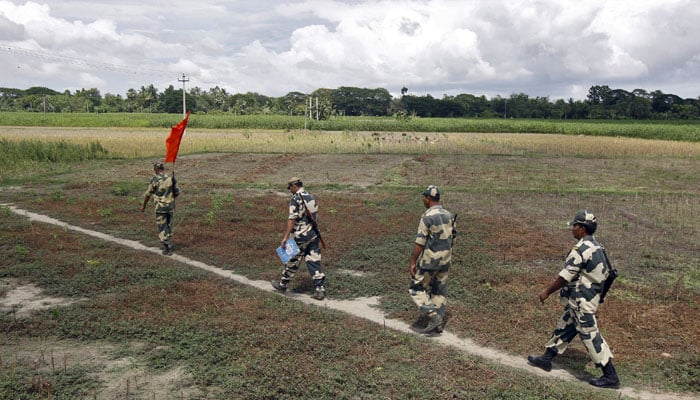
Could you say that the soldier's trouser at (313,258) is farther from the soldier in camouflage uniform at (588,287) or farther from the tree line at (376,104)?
the tree line at (376,104)

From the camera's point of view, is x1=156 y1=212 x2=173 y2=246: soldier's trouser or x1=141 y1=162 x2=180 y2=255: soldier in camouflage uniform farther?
x1=156 y1=212 x2=173 y2=246: soldier's trouser

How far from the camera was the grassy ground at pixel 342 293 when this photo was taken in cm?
642

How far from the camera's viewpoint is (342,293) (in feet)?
33.1

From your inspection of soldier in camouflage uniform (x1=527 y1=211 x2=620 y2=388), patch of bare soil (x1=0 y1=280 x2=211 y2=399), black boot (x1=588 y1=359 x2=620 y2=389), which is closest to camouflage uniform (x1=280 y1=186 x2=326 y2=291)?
patch of bare soil (x1=0 y1=280 x2=211 y2=399)

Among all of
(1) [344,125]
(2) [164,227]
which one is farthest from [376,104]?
(2) [164,227]

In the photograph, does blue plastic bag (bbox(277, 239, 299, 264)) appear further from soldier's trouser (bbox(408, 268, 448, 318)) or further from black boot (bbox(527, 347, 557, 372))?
black boot (bbox(527, 347, 557, 372))

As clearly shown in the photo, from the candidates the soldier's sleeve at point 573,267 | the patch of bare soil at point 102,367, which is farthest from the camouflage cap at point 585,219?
the patch of bare soil at point 102,367

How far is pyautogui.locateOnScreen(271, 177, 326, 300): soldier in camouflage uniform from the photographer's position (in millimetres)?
9484

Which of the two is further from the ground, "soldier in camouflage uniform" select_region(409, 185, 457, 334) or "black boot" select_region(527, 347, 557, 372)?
"soldier in camouflage uniform" select_region(409, 185, 457, 334)

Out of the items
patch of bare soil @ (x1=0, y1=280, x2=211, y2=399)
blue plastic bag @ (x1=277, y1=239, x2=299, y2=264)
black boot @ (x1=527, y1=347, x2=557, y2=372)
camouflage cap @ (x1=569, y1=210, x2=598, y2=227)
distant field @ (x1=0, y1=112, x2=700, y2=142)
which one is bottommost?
patch of bare soil @ (x1=0, y1=280, x2=211, y2=399)

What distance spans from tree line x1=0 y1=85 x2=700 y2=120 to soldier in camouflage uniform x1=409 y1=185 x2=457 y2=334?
85932mm

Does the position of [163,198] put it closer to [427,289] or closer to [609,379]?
[427,289]

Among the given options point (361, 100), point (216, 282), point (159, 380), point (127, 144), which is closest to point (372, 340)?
point (159, 380)

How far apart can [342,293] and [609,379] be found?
4986 millimetres
